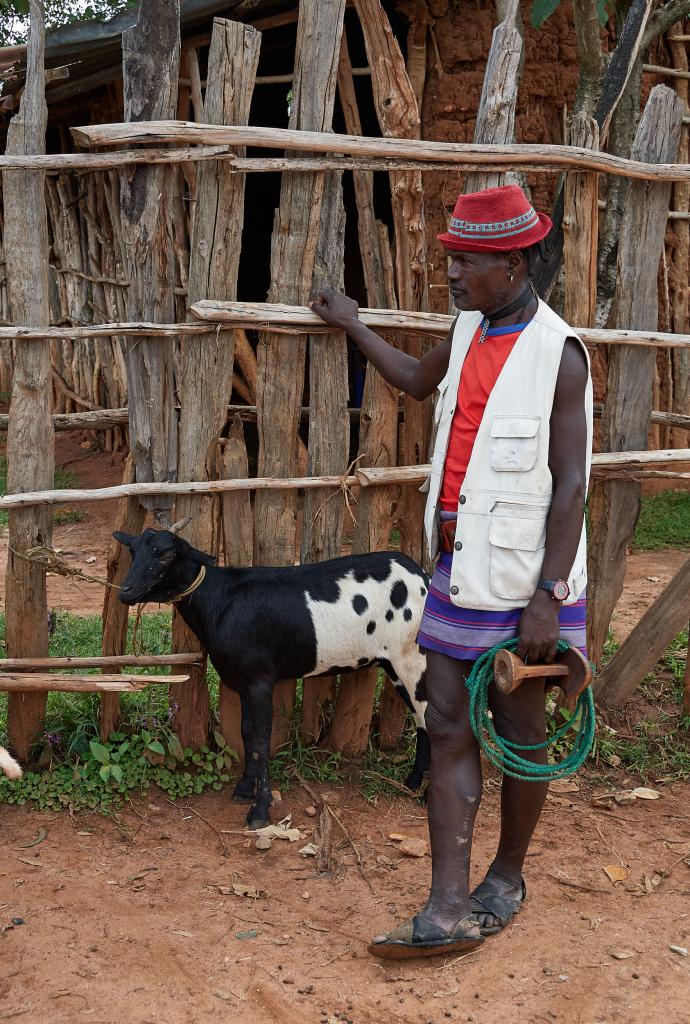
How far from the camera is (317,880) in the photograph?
3664 mm

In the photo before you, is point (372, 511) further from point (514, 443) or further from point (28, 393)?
point (28, 393)

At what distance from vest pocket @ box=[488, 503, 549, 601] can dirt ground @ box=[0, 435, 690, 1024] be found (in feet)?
3.79

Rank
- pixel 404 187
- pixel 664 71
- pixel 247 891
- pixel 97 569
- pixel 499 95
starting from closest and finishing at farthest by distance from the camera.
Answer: pixel 247 891, pixel 499 95, pixel 404 187, pixel 97 569, pixel 664 71

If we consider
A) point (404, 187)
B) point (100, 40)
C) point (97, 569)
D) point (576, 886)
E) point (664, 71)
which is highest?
point (664, 71)

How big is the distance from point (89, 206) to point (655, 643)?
7.26 metres

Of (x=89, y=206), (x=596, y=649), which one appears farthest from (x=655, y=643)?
(x=89, y=206)

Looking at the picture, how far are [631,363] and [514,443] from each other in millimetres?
1642

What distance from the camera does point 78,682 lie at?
12.6 ft

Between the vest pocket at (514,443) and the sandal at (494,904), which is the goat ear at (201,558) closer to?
the vest pocket at (514,443)

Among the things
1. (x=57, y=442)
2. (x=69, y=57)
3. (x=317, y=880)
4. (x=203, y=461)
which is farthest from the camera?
(x=57, y=442)

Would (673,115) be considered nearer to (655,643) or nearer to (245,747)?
(655,643)

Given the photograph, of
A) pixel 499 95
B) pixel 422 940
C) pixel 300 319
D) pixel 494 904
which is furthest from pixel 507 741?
pixel 499 95

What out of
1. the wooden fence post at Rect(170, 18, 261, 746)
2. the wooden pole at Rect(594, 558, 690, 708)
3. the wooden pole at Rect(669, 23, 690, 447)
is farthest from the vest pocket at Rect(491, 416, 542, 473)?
the wooden pole at Rect(669, 23, 690, 447)

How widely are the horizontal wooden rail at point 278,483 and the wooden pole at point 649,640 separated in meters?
0.54
